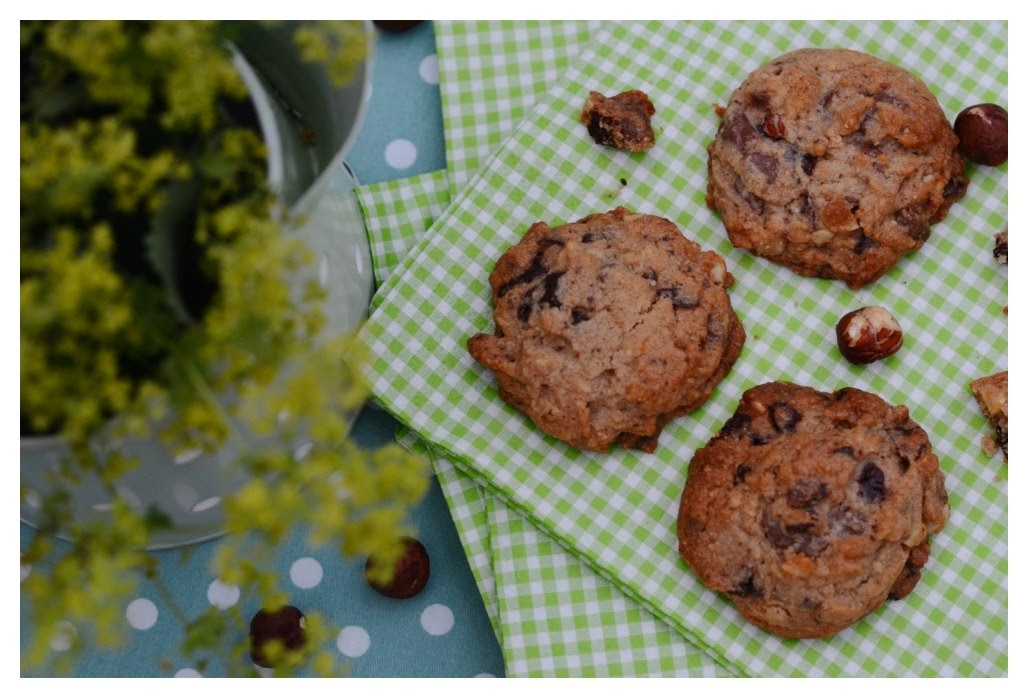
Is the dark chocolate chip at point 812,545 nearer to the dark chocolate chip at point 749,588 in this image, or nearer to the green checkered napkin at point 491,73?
the dark chocolate chip at point 749,588

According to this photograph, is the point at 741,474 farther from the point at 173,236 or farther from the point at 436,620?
the point at 173,236

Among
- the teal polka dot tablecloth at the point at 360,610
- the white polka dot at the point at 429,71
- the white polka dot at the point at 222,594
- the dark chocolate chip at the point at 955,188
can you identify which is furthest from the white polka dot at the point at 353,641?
the dark chocolate chip at the point at 955,188

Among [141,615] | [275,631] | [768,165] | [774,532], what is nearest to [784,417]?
[774,532]

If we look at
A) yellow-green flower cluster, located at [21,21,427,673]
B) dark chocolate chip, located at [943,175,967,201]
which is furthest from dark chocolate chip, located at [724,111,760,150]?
yellow-green flower cluster, located at [21,21,427,673]

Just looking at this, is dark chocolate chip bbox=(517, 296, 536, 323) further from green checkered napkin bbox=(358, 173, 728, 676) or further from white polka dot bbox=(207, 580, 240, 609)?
white polka dot bbox=(207, 580, 240, 609)

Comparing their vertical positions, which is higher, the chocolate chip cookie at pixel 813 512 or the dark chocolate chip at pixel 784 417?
the dark chocolate chip at pixel 784 417
